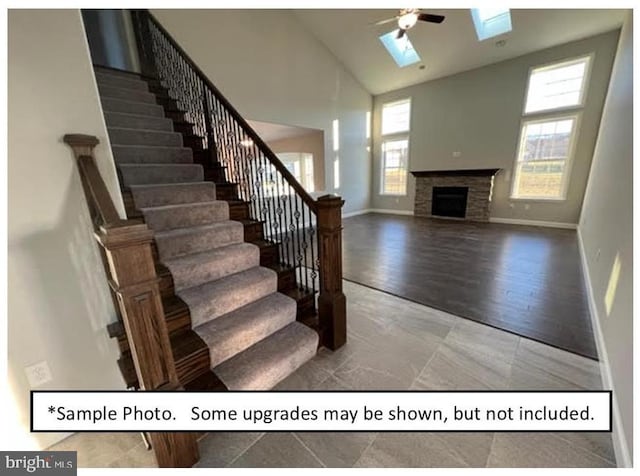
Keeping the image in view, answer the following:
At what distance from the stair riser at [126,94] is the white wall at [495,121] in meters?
6.79

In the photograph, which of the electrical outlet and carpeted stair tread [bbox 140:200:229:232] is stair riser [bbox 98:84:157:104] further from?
the electrical outlet

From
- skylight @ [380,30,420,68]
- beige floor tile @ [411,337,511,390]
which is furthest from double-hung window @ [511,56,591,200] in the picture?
beige floor tile @ [411,337,511,390]

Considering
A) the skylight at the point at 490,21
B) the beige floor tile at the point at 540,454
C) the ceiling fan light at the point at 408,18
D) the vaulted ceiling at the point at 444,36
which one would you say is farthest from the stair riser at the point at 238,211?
the skylight at the point at 490,21

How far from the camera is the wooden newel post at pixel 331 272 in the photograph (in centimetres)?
183

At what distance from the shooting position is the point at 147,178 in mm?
2492

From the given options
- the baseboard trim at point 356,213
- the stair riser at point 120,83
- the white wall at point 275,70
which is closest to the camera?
the stair riser at point 120,83

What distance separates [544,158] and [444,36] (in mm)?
3580

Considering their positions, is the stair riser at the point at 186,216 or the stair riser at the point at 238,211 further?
the stair riser at the point at 238,211

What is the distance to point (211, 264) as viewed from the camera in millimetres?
1968

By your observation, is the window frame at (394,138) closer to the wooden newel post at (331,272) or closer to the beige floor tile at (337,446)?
the wooden newel post at (331,272)

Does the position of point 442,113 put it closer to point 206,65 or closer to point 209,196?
point 206,65

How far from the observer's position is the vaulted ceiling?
4.90 m

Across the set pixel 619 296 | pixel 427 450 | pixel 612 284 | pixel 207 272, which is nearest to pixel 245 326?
pixel 207 272
